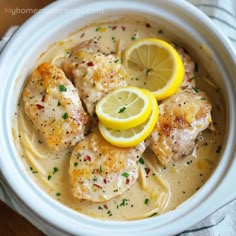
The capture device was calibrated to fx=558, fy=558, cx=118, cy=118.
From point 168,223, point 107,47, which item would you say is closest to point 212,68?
point 107,47

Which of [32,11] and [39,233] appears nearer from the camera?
[39,233]

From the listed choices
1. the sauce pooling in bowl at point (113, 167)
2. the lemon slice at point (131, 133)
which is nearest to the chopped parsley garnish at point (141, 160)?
the sauce pooling in bowl at point (113, 167)

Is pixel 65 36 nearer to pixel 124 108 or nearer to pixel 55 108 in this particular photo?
pixel 55 108

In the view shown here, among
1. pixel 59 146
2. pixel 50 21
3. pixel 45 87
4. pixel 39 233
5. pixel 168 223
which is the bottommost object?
pixel 39 233

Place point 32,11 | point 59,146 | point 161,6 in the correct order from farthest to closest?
point 32,11 → point 161,6 → point 59,146

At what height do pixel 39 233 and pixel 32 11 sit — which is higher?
pixel 32 11

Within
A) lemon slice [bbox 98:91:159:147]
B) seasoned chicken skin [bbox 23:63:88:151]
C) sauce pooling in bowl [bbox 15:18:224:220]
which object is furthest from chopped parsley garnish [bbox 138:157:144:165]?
seasoned chicken skin [bbox 23:63:88:151]

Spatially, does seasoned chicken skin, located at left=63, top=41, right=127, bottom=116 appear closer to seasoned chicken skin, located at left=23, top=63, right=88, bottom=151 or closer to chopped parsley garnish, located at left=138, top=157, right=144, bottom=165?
seasoned chicken skin, located at left=23, top=63, right=88, bottom=151

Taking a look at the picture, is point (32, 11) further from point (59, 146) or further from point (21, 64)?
point (59, 146)
